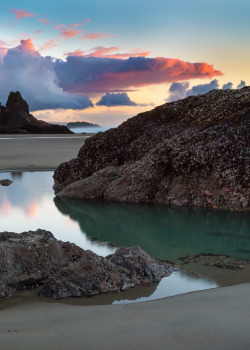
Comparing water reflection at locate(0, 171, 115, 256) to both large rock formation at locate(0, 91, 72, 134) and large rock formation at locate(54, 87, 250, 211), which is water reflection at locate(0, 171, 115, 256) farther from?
large rock formation at locate(0, 91, 72, 134)

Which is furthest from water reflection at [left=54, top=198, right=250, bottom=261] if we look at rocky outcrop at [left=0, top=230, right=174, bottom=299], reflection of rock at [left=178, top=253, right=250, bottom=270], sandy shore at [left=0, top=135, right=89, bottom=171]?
sandy shore at [left=0, top=135, right=89, bottom=171]

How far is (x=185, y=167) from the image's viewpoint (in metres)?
8.82

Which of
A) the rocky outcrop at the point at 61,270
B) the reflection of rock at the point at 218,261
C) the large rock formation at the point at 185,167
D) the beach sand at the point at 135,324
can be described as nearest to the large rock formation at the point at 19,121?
the large rock formation at the point at 185,167

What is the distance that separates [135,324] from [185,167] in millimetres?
6387

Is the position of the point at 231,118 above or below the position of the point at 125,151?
above

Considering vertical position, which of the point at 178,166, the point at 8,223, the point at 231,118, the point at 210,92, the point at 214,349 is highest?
the point at 210,92

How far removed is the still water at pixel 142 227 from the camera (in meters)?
5.16

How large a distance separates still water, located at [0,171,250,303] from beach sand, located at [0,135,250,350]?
485mm

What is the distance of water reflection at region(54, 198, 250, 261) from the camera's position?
552 centimetres

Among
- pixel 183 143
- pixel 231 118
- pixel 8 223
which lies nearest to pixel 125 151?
pixel 183 143

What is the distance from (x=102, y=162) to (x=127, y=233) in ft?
17.1

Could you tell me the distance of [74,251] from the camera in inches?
157

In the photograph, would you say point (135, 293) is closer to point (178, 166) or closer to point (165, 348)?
point (165, 348)

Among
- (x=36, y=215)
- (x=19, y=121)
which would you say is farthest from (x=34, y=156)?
(x=19, y=121)
